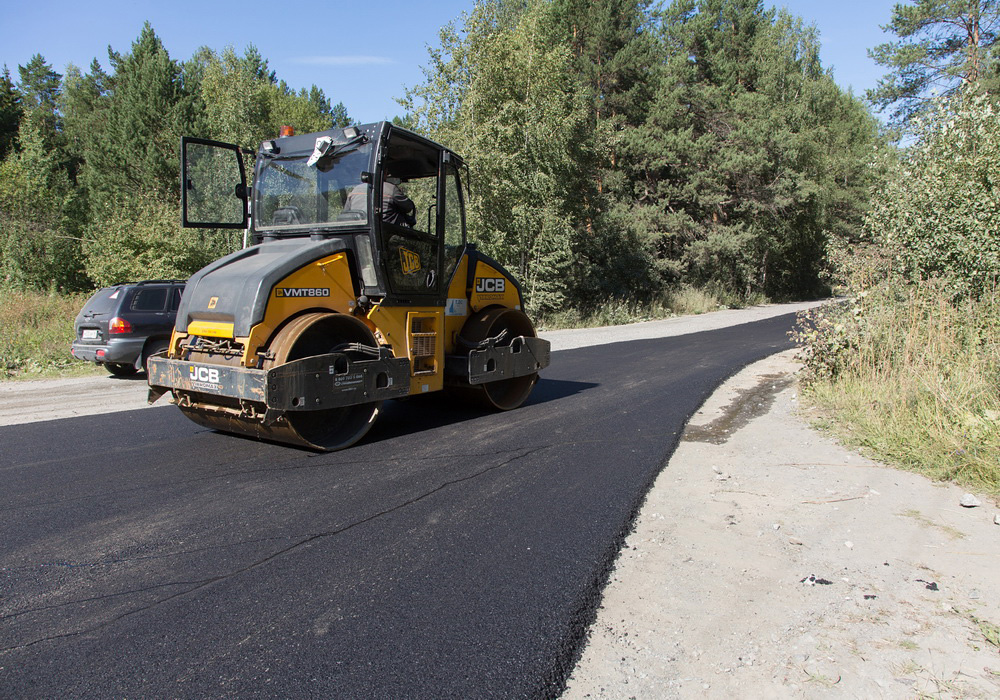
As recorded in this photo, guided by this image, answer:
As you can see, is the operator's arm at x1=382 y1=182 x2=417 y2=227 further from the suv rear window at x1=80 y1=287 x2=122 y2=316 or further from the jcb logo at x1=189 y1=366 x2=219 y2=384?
the suv rear window at x1=80 y1=287 x2=122 y2=316

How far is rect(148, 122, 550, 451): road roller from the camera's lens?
18.2 ft

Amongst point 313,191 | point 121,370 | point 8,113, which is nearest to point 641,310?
point 121,370

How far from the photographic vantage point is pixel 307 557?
3863 mm

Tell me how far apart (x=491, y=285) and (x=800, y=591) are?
5234 millimetres

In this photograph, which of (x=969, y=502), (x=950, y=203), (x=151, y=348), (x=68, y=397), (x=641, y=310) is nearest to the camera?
(x=969, y=502)

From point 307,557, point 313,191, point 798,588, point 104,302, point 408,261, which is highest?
point 313,191

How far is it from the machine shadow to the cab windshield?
6.89 feet

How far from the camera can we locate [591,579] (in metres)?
3.66

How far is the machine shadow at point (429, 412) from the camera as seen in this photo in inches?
277

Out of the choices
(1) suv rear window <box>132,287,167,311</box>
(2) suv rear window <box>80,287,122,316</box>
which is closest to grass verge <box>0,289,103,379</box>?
(2) suv rear window <box>80,287,122,316</box>

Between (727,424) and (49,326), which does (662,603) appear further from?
(49,326)

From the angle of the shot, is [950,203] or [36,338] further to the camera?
[36,338]

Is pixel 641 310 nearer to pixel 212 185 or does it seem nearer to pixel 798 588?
pixel 212 185

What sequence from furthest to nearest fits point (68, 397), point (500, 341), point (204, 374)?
point (68, 397) → point (500, 341) → point (204, 374)
